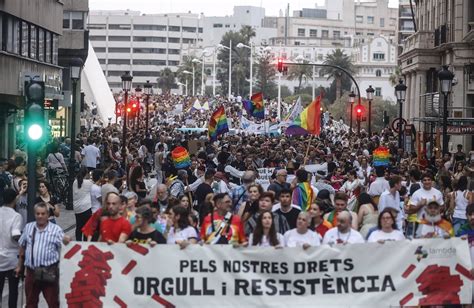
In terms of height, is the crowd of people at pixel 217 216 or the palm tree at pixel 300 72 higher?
the palm tree at pixel 300 72

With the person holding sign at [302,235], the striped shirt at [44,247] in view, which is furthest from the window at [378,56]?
the striped shirt at [44,247]

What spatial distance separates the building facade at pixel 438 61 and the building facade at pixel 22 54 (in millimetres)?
12454

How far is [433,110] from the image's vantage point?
4391 centimetres

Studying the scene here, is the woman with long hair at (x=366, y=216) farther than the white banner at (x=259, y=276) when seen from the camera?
Yes

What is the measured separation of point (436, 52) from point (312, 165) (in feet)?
97.7

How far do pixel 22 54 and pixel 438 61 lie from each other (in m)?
21.8

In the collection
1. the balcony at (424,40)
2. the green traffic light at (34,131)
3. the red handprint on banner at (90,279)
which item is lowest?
the red handprint on banner at (90,279)

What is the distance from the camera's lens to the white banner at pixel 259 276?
12.8 m

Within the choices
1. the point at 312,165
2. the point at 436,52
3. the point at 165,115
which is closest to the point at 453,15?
the point at 436,52

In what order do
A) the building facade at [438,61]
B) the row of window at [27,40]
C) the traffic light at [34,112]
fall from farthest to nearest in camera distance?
the building facade at [438,61] < the row of window at [27,40] < the traffic light at [34,112]

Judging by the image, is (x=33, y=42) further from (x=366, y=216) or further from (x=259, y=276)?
(x=259, y=276)

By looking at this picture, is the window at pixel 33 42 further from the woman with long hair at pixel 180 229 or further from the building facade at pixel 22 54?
the woman with long hair at pixel 180 229

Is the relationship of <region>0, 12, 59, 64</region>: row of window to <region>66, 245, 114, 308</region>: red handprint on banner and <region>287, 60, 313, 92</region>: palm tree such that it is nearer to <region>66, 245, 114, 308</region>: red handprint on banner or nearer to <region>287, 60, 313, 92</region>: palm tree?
<region>66, 245, 114, 308</region>: red handprint on banner

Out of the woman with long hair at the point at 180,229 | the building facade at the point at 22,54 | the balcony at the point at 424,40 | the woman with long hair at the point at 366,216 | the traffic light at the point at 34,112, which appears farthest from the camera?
the balcony at the point at 424,40
